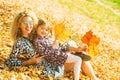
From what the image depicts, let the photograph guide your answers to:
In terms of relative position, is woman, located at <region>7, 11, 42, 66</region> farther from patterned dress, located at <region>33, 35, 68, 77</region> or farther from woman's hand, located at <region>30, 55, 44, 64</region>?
patterned dress, located at <region>33, 35, 68, 77</region>

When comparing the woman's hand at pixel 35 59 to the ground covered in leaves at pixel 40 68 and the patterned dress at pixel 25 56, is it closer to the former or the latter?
the patterned dress at pixel 25 56

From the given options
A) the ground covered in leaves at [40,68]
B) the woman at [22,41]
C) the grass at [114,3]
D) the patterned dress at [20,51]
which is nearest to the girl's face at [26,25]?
the woman at [22,41]

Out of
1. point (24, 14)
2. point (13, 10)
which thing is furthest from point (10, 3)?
point (24, 14)

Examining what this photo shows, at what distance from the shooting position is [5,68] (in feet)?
28.8

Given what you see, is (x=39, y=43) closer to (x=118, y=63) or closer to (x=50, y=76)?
(x=50, y=76)

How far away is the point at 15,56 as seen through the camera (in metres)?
A: 8.66

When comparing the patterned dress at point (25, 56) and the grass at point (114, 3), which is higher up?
the grass at point (114, 3)

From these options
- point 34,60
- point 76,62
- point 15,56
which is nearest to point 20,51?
point 15,56

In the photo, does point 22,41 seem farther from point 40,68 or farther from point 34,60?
point 40,68

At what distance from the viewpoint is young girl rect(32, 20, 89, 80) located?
878 centimetres

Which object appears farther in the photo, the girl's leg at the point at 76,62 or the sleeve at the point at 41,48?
the girl's leg at the point at 76,62

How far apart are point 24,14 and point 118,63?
16.5ft

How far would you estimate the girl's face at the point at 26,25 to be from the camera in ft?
28.5

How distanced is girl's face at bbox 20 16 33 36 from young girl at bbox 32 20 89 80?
191mm
